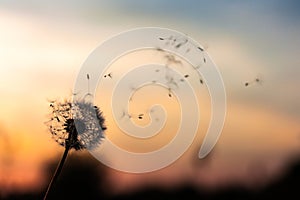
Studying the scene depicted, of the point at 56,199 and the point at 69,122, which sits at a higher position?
the point at 56,199

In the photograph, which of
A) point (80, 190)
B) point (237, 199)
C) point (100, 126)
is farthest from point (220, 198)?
point (100, 126)

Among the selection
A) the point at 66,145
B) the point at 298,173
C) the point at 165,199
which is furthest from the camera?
the point at 298,173

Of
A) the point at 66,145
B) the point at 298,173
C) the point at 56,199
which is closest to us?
the point at 66,145

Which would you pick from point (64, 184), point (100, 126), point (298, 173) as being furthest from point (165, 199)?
point (100, 126)

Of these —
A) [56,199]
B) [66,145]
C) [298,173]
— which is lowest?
[66,145]

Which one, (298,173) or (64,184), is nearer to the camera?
(64,184)

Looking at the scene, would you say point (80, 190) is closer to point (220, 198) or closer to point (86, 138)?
point (220, 198)

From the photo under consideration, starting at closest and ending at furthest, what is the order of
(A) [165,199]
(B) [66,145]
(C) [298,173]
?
(B) [66,145]
(A) [165,199]
(C) [298,173]

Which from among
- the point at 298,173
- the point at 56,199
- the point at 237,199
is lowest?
the point at 56,199

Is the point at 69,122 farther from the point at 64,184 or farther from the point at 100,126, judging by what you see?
the point at 64,184
